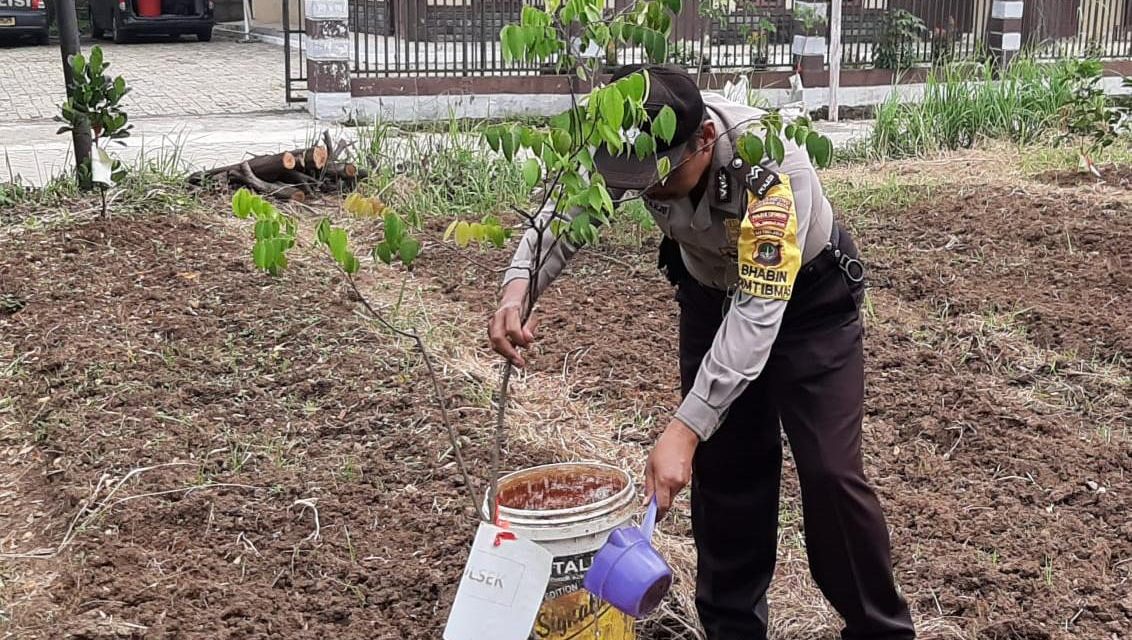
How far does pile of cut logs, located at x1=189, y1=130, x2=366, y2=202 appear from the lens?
7832mm

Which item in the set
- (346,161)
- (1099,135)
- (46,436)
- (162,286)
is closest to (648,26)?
(46,436)

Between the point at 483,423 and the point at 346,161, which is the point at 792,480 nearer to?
the point at 483,423

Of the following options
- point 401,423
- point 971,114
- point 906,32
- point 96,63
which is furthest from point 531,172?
point 906,32

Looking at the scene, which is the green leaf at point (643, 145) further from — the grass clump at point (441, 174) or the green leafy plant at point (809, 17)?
the green leafy plant at point (809, 17)

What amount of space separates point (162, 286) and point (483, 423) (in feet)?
7.26

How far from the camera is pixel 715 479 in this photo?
3.21 meters

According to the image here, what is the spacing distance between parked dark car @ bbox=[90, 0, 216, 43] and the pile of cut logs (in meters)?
12.8

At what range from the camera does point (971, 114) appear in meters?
9.84

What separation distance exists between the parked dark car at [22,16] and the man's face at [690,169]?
18.4m

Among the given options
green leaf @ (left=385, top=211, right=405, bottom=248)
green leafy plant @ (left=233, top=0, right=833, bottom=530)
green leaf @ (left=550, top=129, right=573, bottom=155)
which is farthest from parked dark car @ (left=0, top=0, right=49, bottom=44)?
green leaf @ (left=550, top=129, right=573, bottom=155)

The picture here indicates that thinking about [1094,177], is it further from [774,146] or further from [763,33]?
[774,146]

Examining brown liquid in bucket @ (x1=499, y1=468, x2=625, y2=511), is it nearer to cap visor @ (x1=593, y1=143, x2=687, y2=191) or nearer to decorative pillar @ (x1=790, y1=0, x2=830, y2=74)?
cap visor @ (x1=593, y1=143, x2=687, y2=191)

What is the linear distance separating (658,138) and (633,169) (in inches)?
3.0

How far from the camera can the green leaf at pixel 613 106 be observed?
2246 millimetres
